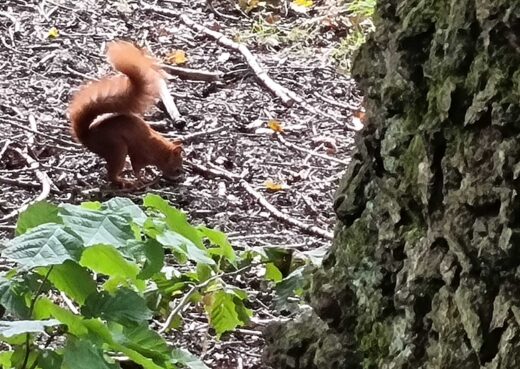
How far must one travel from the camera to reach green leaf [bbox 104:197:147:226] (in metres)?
1.09

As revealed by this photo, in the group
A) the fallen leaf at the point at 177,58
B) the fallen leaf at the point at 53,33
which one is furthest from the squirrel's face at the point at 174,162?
the fallen leaf at the point at 53,33

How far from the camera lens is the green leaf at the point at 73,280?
1112 millimetres

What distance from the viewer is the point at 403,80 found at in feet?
3.08

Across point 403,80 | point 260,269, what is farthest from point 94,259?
point 260,269

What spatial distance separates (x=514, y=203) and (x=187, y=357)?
0.53 metres

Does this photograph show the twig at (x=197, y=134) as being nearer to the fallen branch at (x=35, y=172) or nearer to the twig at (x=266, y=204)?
the twig at (x=266, y=204)

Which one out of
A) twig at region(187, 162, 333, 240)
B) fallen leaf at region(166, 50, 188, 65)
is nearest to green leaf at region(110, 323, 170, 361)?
twig at region(187, 162, 333, 240)

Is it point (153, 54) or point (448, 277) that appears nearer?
point (448, 277)

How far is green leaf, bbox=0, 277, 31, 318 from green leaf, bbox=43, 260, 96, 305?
0.04 metres

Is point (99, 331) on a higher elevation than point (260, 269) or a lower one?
higher

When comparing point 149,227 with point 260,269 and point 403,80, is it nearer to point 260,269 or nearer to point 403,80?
point 403,80

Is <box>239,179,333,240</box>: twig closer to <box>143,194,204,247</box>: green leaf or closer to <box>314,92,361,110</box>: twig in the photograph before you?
<box>314,92,361,110</box>: twig

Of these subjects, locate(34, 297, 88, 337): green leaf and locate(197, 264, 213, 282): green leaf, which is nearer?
locate(34, 297, 88, 337): green leaf

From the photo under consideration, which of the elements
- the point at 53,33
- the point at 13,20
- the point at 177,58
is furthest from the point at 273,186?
the point at 13,20
